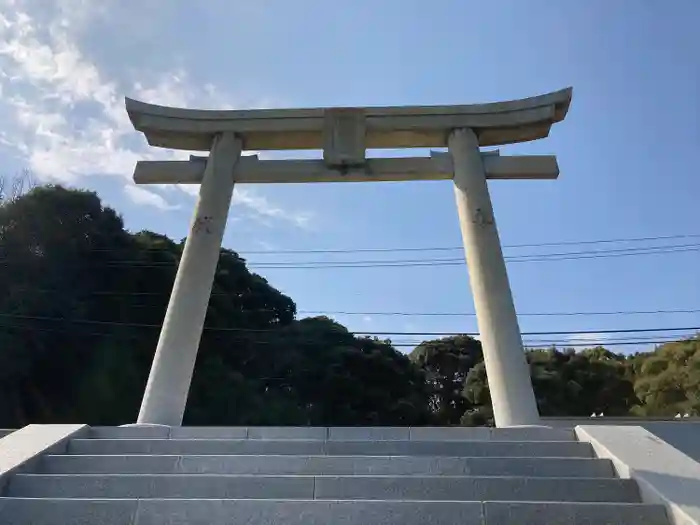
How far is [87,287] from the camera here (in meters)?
15.9

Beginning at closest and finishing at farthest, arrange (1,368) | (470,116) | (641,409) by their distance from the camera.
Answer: (470,116) < (1,368) < (641,409)

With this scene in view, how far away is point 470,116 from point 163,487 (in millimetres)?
5747

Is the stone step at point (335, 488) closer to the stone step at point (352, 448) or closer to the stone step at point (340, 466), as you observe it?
the stone step at point (340, 466)

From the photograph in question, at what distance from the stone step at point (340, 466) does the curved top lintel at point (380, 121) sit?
15.3 ft

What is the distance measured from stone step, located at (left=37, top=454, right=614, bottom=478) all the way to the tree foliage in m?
11.2

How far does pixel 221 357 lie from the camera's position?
726 inches

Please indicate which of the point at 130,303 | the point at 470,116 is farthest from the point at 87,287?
the point at 470,116

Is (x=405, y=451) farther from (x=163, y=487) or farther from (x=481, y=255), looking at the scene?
(x=481, y=255)

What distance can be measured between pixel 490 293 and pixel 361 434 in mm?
2399

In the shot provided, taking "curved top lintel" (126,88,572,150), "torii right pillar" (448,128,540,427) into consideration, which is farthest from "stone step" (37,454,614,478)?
"curved top lintel" (126,88,572,150)

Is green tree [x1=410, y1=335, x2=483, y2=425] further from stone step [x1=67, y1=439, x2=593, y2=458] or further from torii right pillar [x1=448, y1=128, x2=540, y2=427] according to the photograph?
stone step [x1=67, y1=439, x2=593, y2=458]

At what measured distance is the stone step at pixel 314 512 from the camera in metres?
3.45

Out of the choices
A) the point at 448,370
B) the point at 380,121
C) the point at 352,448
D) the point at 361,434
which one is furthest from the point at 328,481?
the point at 448,370

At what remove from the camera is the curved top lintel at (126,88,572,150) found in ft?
25.7
